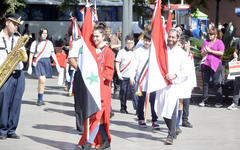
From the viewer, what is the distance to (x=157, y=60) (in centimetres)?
879

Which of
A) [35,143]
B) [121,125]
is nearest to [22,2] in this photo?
[121,125]

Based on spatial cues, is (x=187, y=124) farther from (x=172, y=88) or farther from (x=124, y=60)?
(x=124, y=60)

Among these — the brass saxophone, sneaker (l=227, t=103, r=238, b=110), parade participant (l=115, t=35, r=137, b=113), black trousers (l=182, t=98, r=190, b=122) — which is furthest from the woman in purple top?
the brass saxophone

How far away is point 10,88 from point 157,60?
2300mm

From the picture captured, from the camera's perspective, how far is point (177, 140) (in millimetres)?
9055

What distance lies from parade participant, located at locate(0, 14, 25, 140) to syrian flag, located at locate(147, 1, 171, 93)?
6.61 ft

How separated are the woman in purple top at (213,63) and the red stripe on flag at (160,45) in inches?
168

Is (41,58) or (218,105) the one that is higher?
(41,58)

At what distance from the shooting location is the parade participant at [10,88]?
878 cm

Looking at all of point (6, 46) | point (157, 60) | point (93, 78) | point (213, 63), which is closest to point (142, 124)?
point (157, 60)

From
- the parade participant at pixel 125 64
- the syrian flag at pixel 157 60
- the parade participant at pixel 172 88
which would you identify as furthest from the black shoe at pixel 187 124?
the parade participant at pixel 125 64

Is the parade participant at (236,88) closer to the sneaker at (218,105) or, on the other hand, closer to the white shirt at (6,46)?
the sneaker at (218,105)

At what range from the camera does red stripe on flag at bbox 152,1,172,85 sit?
870cm

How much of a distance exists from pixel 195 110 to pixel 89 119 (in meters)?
5.31
